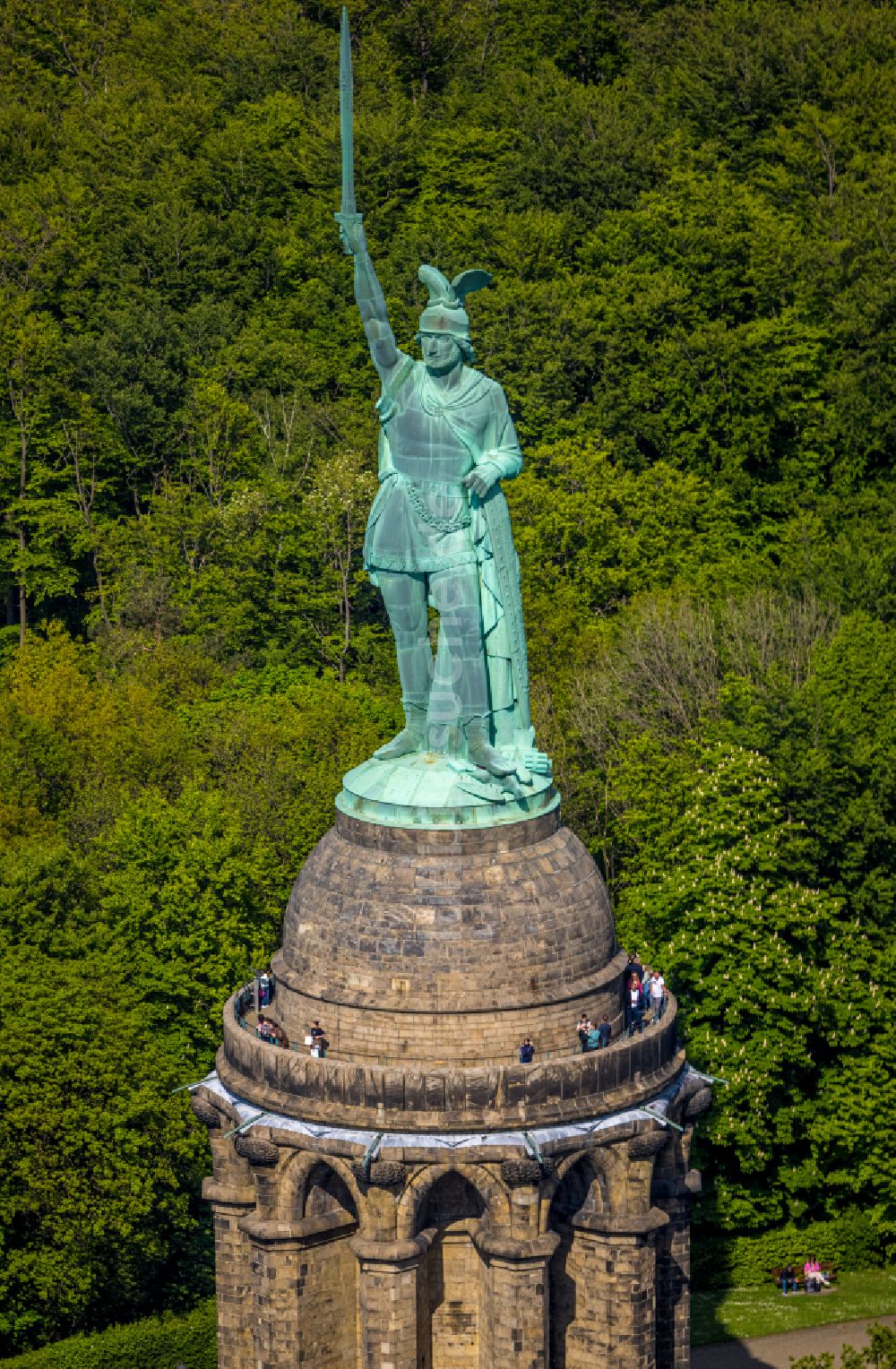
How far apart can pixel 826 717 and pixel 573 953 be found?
32.3 meters

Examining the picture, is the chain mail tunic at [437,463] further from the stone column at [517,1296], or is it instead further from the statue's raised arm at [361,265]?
the stone column at [517,1296]

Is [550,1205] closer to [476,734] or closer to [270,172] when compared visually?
[476,734]

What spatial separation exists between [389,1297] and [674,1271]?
5.82 metres

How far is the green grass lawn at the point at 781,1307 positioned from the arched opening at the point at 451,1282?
79.3 ft

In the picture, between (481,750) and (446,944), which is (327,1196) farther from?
(481,750)

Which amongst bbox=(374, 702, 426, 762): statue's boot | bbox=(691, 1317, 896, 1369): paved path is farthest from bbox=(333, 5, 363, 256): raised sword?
bbox=(691, 1317, 896, 1369): paved path

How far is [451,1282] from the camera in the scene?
48719 millimetres

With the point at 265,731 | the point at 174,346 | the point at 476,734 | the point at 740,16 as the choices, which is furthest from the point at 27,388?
the point at 476,734

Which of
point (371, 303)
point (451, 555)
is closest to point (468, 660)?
point (451, 555)

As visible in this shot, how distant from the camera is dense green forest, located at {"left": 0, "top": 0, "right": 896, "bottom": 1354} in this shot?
74062 mm

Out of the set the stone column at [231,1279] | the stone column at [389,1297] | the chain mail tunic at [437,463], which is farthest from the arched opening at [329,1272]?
the chain mail tunic at [437,463]

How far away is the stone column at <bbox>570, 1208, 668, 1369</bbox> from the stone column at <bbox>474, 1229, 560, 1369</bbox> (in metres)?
1.16

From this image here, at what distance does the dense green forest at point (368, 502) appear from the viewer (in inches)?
2916

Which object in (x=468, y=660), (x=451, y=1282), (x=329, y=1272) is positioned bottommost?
(x=451, y=1282)
